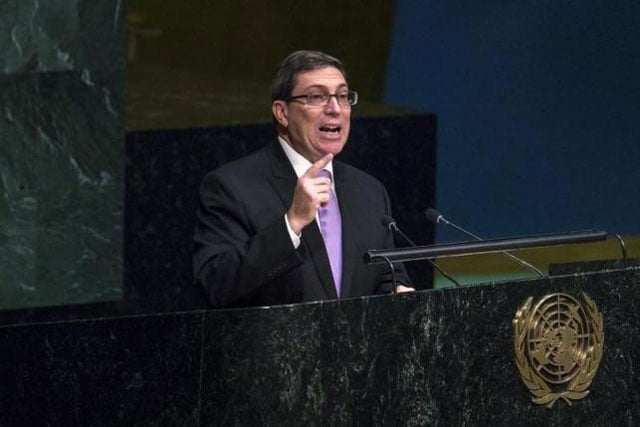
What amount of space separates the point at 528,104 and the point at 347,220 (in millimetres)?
3323

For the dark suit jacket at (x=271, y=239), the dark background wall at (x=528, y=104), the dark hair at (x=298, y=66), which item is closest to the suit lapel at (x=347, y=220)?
the dark suit jacket at (x=271, y=239)

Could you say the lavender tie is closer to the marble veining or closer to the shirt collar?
the shirt collar

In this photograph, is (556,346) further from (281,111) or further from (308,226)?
(281,111)

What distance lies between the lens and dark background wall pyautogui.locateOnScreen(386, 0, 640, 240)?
24.1 feet

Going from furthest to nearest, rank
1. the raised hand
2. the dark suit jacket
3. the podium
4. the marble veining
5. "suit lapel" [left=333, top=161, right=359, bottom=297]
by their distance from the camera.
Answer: the marble veining
"suit lapel" [left=333, top=161, right=359, bottom=297]
the dark suit jacket
the raised hand
the podium

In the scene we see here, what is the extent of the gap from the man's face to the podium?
2.02ft

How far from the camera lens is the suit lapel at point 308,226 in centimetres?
413

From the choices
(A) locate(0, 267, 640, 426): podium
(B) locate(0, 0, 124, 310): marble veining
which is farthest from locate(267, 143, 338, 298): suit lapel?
(B) locate(0, 0, 124, 310): marble veining

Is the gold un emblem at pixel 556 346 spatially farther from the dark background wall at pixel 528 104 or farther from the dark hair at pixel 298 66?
the dark background wall at pixel 528 104

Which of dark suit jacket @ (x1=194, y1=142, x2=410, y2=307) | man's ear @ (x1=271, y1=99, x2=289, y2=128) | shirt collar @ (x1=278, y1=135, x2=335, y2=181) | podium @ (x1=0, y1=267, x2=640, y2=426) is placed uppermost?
man's ear @ (x1=271, y1=99, x2=289, y2=128)

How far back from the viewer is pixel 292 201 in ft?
13.1

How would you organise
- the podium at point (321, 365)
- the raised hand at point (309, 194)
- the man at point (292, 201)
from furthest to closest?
the man at point (292, 201), the raised hand at point (309, 194), the podium at point (321, 365)

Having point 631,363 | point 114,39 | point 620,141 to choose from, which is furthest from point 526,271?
point 631,363

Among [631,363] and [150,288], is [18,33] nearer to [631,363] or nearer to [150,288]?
[150,288]
